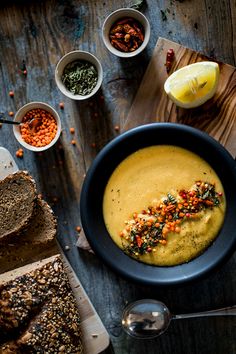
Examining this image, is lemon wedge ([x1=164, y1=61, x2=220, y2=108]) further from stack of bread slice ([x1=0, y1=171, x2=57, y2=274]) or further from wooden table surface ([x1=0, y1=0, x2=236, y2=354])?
stack of bread slice ([x1=0, y1=171, x2=57, y2=274])

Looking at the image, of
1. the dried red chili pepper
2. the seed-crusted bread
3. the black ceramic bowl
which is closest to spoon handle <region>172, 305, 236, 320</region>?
the black ceramic bowl

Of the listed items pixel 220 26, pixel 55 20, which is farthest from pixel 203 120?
pixel 55 20

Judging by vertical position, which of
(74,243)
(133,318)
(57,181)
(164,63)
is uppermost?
(164,63)

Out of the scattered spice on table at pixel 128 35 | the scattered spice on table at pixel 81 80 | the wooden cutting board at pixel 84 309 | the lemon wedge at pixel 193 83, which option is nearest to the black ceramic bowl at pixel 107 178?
the lemon wedge at pixel 193 83

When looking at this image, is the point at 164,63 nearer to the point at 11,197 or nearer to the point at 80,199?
the point at 80,199

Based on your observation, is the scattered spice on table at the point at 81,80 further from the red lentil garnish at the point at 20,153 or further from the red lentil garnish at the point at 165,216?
the red lentil garnish at the point at 165,216
